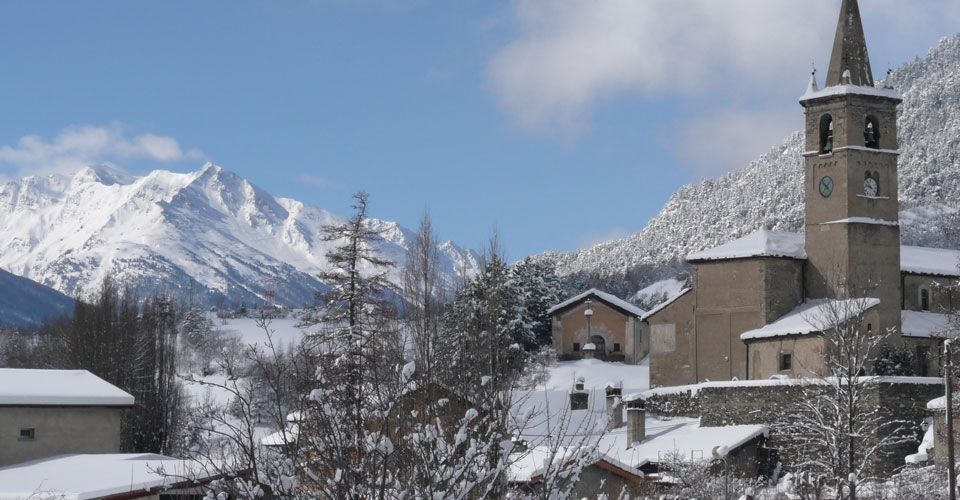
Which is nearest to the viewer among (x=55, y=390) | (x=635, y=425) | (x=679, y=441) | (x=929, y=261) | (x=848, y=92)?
(x=55, y=390)

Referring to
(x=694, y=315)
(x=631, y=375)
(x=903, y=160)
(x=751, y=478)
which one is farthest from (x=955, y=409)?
(x=903, y=160)

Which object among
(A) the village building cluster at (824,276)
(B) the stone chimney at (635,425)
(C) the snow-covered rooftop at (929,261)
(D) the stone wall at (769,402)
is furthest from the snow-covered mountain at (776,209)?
(B) the stone chimney at (635,425)

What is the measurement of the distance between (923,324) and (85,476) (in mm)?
35142

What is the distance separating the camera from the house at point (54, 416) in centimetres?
3825

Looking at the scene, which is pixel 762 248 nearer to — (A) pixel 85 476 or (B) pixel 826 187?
(B) pixel 826 187

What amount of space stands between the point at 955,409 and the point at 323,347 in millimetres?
20499

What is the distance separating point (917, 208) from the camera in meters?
156

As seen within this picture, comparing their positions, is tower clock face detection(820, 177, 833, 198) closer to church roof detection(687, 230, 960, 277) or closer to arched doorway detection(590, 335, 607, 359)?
church roof detection(687, 230, 960, 277)

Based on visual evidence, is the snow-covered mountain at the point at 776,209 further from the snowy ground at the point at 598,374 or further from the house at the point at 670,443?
the house at the point at 670,443

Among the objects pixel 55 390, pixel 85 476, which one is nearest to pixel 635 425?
pixel 55 390

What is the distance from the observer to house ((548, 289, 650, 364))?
237 ft

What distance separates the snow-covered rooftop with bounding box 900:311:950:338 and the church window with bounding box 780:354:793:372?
507cm

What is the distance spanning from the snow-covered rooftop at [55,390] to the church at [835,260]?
2504 cm

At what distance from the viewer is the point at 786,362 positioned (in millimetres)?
49781
